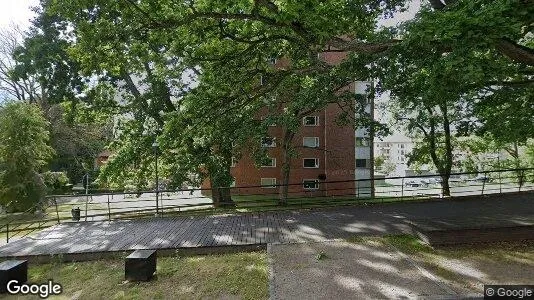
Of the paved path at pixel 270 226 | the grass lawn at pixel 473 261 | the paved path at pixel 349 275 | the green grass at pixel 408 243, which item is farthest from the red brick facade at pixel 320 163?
the paved path at pixel 349 275

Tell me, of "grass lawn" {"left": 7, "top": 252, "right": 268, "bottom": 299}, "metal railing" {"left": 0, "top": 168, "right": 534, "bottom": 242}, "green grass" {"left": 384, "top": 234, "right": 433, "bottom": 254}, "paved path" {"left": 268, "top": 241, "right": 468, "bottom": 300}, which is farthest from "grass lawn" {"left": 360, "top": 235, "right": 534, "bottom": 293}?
"metal railing" {"left": 0, "top": 168, "right": 534, "bottom": 242}

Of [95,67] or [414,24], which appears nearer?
[414,24]

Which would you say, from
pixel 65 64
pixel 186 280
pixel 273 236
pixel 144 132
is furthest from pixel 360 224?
pixel 65 64

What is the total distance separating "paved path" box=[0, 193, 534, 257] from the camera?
935 cm

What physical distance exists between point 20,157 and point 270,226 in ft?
66.3

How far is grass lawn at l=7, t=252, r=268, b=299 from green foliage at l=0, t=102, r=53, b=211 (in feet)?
57.5

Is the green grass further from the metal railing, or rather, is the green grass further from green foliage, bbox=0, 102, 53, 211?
green foliage, bbox=0, 102, 53, 211

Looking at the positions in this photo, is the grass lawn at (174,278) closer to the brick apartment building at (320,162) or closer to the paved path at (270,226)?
the paved path at (270,226)

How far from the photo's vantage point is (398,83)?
404 inches

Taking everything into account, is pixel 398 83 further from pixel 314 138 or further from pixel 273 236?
pixel 314 138

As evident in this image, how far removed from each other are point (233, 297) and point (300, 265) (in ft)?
5.51

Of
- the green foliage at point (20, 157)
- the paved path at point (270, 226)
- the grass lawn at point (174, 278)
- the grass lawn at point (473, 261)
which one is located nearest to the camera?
the grass lawn at point (473, 261)

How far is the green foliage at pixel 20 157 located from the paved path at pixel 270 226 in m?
13.1

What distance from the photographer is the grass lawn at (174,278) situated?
249 inches
